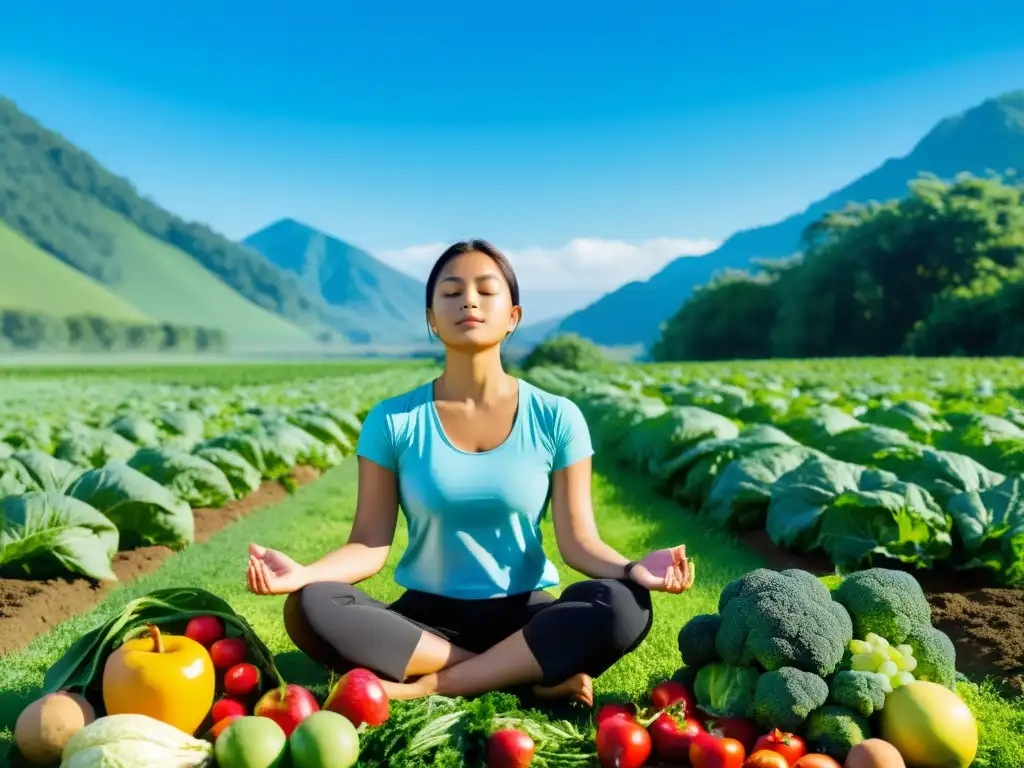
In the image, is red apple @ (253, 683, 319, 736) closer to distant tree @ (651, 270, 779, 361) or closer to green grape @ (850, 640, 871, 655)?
green grape @ (850, 640, 871, 655)

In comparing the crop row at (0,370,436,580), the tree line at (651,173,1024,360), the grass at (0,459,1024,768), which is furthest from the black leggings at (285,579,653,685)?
the tree line at (651,173,1024,360)

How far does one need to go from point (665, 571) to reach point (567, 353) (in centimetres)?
4466

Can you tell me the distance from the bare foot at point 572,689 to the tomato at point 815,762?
2.88ft

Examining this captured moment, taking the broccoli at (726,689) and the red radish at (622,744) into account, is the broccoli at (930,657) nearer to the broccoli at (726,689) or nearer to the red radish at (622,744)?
the broccoli at (726,689)

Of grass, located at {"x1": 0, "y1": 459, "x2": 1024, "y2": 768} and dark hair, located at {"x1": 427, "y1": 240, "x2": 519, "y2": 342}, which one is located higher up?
dark hair, located at {"x1": 427, "y1": 240, "x2": 519, "y2": 342}

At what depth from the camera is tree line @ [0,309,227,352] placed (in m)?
122

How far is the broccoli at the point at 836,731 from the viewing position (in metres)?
3.05

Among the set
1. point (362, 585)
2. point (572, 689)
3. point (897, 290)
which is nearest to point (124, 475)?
point (362, 585)

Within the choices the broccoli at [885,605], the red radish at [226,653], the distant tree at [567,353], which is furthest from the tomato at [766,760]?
the distant tree at [567,353]

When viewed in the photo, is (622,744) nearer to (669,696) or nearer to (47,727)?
(669,696)

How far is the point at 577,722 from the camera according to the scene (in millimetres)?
3436

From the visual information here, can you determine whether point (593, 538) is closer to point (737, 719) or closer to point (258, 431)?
point (737, 719)

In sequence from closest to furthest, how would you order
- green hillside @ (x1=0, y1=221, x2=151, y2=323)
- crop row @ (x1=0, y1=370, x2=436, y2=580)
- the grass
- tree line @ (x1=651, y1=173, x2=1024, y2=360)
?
1. the grass
2. crop row @ (x1=0, y1=370, x2=436, y2=580)
3. tree line @ (x1=651, y1=173, x2=1024, y2=360)
4. green hillside @ (x1=0, y1=221, x2=151, y2=323)

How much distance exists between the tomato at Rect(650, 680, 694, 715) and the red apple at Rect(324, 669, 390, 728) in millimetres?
1004
